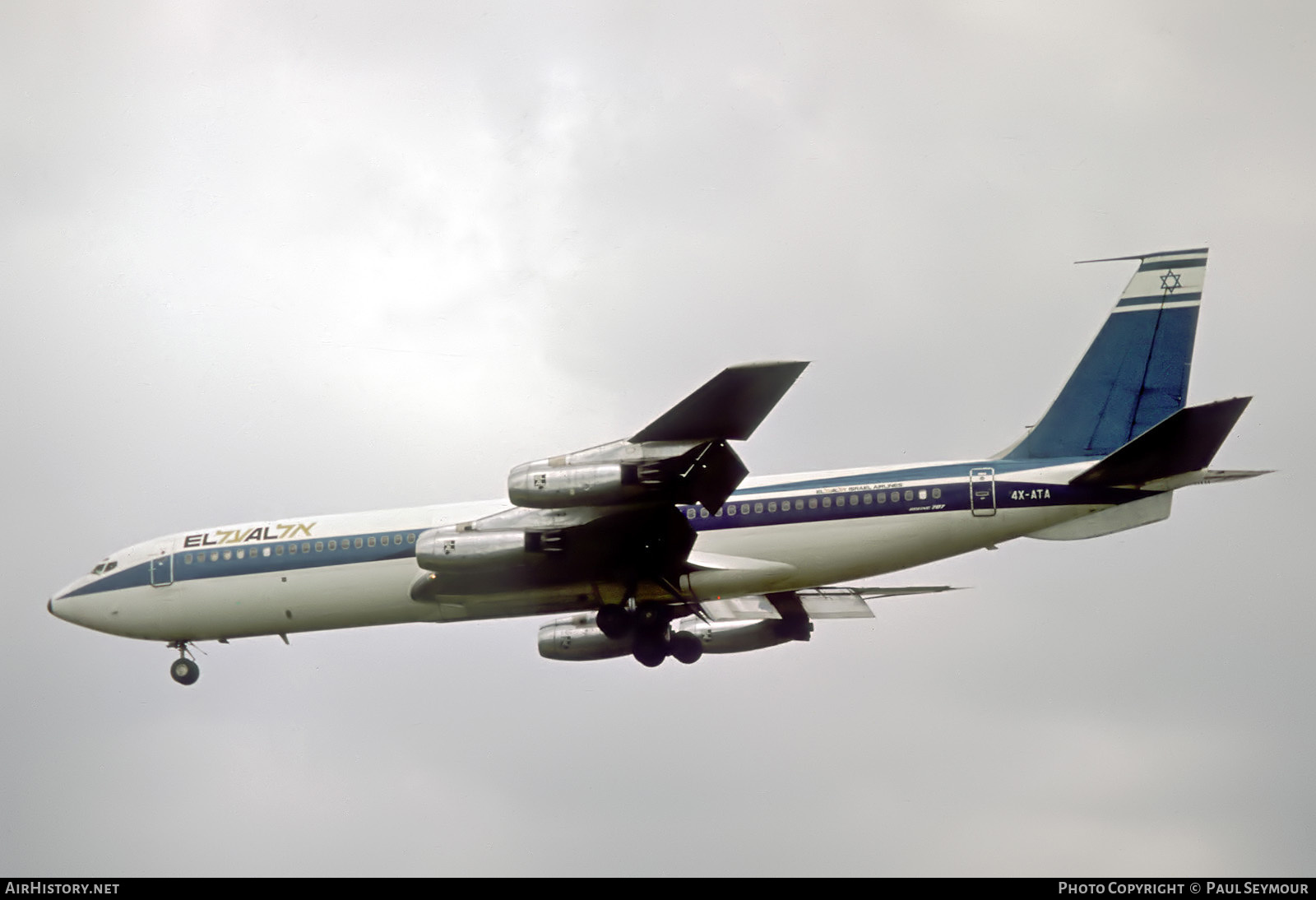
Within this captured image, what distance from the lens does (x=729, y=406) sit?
1051 inches

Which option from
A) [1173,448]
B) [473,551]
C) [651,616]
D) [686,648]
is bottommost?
[686,648]

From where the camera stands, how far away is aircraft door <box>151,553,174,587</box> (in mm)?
35562

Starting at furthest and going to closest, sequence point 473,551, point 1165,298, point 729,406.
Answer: point 1165,298 → point 473,551 → point 729,406

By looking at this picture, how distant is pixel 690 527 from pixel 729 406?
5.02 meters

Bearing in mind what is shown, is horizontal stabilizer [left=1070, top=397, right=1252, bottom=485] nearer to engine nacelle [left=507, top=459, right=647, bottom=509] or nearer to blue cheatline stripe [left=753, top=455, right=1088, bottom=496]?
blue cheatline stripe [left=753, top=455, right=1088, bottom=496]

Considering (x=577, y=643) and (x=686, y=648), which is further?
(x=577, y=643)

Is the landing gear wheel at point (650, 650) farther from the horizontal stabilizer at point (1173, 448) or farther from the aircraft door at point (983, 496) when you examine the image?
the horizontal stabilizer at point (1173, 448)

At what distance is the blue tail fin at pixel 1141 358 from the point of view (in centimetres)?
3303

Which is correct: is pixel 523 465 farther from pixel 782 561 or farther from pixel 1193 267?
pixel 1193 267

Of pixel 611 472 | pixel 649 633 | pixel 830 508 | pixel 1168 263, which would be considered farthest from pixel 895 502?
pixel 1168 263

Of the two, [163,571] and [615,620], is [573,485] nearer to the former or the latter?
[615,620]

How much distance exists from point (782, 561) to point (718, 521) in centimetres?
164

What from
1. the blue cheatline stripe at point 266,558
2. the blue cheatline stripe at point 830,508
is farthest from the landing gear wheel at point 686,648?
the blue cheatline stripe at point 266,558
